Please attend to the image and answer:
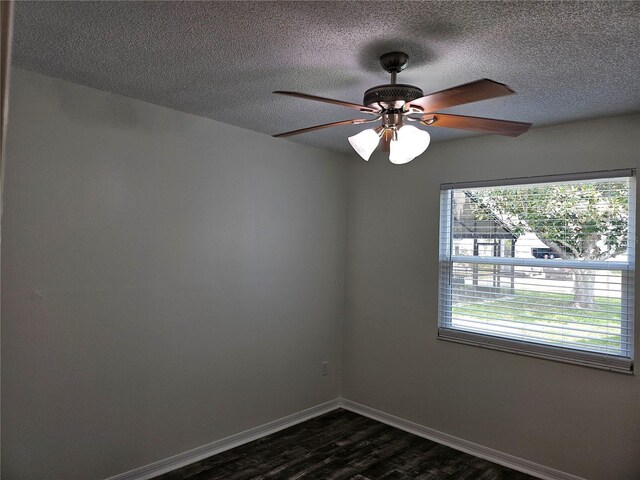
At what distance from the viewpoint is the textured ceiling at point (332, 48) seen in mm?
1667

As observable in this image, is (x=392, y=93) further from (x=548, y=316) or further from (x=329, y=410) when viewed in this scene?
(x=329, y=410)

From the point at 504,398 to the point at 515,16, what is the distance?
8.39 feet

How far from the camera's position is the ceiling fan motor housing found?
1884 millimetres

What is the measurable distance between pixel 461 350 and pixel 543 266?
86 centimetres

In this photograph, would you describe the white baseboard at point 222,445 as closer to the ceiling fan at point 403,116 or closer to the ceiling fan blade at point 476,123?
the ceiling fan at point 403,116

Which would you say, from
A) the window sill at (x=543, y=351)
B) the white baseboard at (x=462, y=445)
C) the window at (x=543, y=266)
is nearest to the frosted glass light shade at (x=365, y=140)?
the window at (x=543, y=266)

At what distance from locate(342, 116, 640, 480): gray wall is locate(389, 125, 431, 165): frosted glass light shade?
1584 mm

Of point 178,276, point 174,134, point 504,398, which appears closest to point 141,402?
point 178,276

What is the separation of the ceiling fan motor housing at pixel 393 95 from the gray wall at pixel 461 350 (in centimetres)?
165

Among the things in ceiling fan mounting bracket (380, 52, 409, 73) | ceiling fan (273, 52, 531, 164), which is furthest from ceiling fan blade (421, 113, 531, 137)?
ceiling fan mounting bracket (380, 52, 409, 73)

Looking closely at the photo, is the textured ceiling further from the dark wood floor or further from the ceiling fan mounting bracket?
the dark wood floor

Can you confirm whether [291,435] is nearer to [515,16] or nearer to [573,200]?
[573,200]

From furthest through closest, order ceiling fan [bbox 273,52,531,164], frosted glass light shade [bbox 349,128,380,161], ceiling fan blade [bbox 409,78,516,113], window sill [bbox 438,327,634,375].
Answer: window sill [bbox 438,327,634,375] → frosted glass light shade [bbox 349,128,380,161] → ceiling fan [bbox 273,52,531,164] → ceiling fan blade [bbox 409,78,516,113]

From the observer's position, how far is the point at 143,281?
285cm
